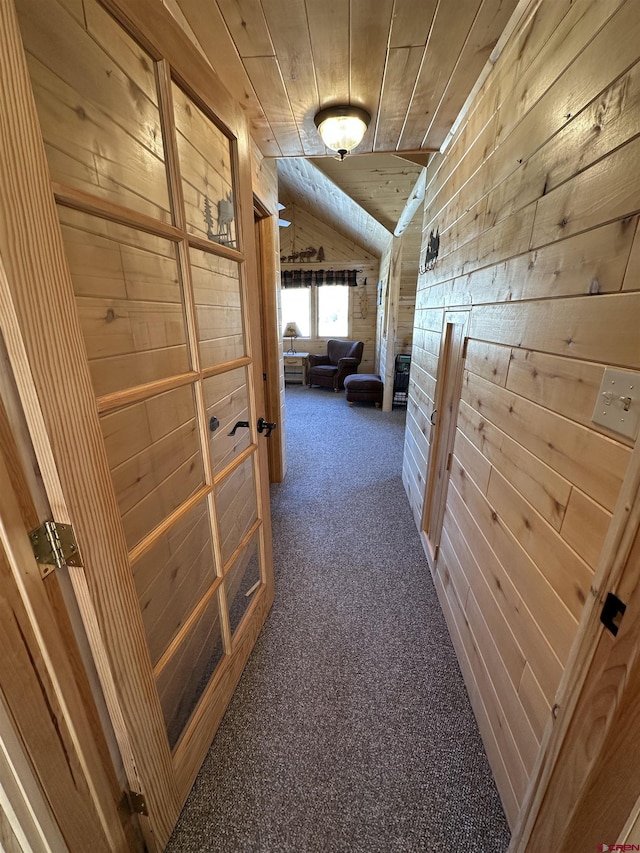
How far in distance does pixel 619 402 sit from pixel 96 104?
1.26 meters

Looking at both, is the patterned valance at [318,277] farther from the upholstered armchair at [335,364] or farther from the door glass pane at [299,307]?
the upholstered armchair at [335,364]

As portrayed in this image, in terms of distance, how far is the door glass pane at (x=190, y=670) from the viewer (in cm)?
106

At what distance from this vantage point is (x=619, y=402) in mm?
676

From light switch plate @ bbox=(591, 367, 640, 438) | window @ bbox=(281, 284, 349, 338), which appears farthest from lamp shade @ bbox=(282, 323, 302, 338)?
light switch plate @ bbox=(591, 367, 640, 438)

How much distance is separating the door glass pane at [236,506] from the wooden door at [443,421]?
1.04m

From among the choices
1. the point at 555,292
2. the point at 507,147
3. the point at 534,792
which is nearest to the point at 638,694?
the point at 534,792

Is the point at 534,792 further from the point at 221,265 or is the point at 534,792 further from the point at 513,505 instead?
the point at 221,265

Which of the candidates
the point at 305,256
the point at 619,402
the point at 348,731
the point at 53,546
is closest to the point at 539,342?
the point at 619,402

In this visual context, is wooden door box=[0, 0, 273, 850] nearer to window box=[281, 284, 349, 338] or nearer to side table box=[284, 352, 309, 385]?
side table box=[284, 352, 309, 385]

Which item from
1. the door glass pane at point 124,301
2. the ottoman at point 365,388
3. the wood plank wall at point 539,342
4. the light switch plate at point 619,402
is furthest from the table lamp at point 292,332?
the light switch plate at point 619,402

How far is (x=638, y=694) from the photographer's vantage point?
0.52 m

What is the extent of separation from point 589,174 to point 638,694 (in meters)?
1.07

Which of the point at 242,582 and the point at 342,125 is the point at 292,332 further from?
the point at 242,582

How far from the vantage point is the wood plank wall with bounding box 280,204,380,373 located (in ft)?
21.2
